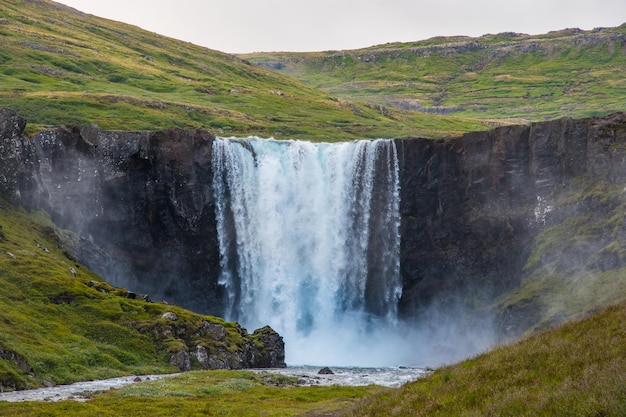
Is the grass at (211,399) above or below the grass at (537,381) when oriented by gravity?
below

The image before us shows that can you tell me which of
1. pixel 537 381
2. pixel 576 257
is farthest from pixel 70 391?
pixel 576 257

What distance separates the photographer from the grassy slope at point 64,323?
58.2 meters

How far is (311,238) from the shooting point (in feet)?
378

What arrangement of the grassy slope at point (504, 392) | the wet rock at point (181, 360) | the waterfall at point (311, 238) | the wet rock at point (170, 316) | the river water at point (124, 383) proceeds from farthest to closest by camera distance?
the waterfall at point (311, 238), the wet rock at point (170, 316), the wet rock at point (181, 360), the river water at point (124, 383), the grassy slope at point (504, 392)

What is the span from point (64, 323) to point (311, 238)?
164ft

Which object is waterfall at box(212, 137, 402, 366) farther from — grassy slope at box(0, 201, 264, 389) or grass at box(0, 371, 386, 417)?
grass at box(0, 371, 386, 417)

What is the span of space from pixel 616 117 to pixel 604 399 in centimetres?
8589

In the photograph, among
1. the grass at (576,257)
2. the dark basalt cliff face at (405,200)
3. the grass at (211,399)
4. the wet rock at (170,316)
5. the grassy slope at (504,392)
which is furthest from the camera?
the dark basalt cliff face at (405,200)

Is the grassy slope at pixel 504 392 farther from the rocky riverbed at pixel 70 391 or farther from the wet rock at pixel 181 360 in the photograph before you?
the wet rock at pixel 181 360

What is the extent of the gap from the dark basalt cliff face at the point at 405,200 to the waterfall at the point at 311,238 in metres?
2.43

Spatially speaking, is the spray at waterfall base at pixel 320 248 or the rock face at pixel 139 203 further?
the spray at waterfall base at pixel 320 248

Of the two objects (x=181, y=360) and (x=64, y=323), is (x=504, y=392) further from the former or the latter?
(x=64, y=323)

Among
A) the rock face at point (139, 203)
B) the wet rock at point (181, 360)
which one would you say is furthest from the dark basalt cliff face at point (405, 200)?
the wet rock at point (181, 360)

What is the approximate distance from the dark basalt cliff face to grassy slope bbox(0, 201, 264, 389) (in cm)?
1253
